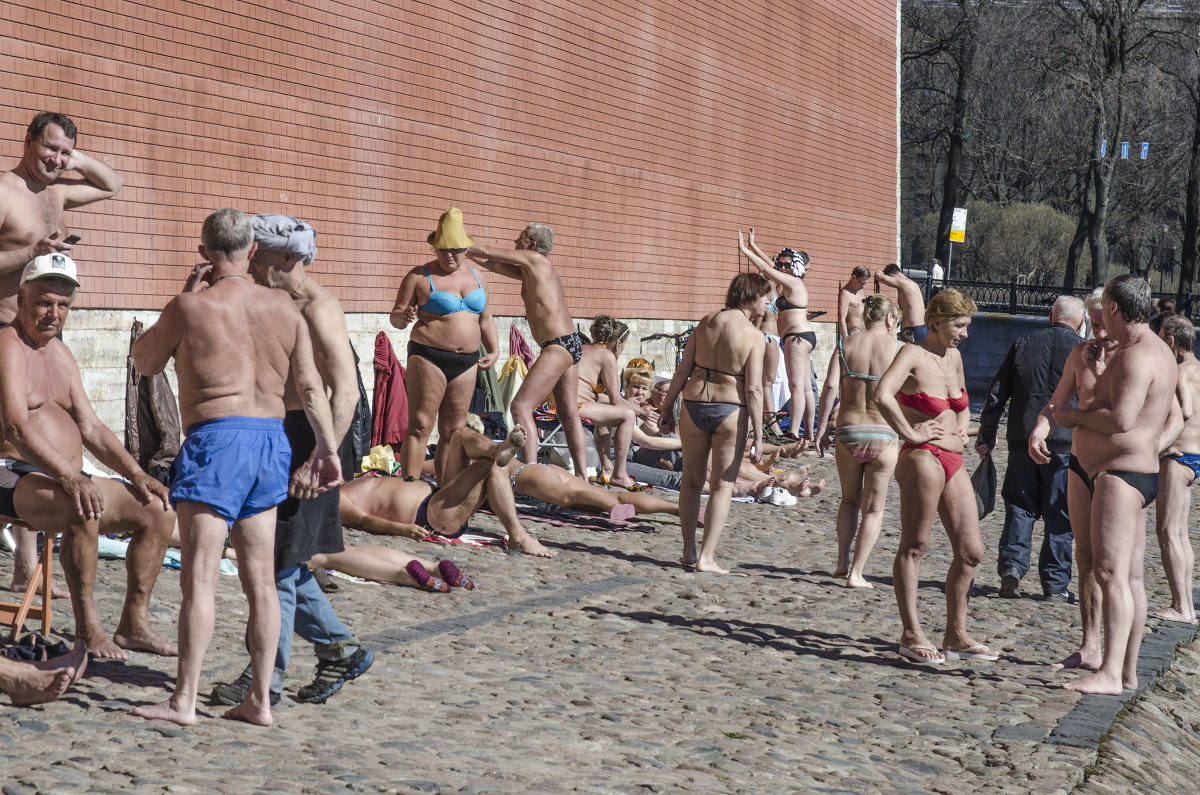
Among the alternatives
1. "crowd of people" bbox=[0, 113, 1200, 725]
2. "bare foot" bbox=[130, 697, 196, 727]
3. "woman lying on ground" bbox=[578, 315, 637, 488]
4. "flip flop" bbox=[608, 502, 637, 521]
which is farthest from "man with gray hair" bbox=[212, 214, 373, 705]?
"woman lying on ground" bbox=[578, 315, 637, 488]

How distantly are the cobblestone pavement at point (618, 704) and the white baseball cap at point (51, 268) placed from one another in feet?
5.08

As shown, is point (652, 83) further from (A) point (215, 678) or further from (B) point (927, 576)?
(A) point (215, 678)

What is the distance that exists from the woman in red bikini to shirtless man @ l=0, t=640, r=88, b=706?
3.68 meters

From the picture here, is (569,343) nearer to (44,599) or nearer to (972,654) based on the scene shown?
(972,654)

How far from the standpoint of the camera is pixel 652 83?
18.5 meters

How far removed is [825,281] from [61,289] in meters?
18.5

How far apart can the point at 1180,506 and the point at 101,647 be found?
237 inches

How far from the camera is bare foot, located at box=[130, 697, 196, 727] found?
4.96 metres

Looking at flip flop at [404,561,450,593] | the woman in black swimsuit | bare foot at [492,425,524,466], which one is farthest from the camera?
the woman in black swimsuit

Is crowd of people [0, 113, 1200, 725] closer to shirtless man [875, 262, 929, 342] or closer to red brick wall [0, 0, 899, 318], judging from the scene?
red brick wall [0, 0, 899, 318]

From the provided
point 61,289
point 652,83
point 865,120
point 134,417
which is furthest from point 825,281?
point 61,289

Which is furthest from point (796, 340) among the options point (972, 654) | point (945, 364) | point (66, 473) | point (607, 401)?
point (66, 473)

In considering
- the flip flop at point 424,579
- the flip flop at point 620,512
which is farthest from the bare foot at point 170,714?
the flip flop at point 620,512

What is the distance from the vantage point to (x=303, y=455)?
5.38 metres
